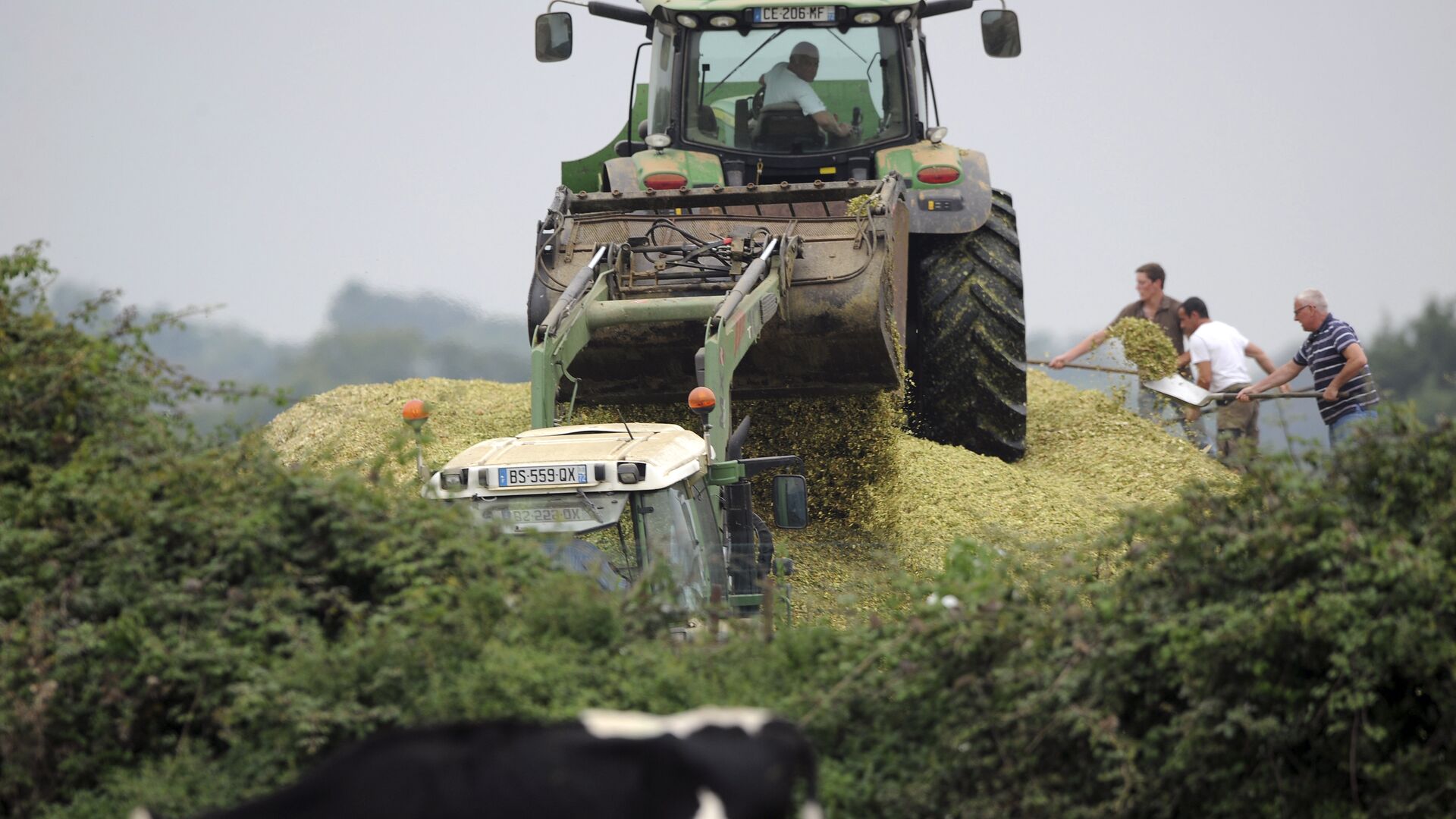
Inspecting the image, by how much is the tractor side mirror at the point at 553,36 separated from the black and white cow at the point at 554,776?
8269 mm

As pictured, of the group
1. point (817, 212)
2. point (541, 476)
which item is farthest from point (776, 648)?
point (817, 212)

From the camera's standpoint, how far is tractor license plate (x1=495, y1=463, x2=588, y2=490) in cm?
664

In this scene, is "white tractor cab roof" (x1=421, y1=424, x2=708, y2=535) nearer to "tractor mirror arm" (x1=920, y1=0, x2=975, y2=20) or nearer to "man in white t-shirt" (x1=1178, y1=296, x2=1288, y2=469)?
"tractor mirror arm" (x1=920, y1=0, x2=975, y2=20)

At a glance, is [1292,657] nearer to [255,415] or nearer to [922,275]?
[255,415]

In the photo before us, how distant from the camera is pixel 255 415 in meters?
6.04

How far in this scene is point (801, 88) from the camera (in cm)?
1124

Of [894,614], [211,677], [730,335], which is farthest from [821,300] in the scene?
[211,677]

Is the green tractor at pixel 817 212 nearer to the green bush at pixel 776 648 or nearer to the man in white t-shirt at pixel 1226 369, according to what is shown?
the man in white t-shirt at pixel 1226 369

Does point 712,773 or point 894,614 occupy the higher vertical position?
point 712,773

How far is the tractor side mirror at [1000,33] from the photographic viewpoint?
1114cm

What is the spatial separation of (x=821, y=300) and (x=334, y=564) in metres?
4.40

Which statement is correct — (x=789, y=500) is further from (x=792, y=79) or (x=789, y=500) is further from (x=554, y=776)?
(x=792, y=79)

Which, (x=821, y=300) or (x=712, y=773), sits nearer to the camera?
(x=712, y=773)

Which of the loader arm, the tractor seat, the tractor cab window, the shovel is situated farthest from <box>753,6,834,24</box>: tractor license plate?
the tractor cab window
